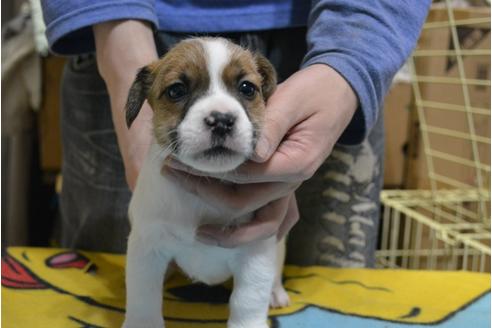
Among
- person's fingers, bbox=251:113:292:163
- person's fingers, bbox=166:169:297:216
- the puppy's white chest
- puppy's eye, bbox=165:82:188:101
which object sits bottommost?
the puppy's white chest

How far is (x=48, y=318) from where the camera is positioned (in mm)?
1125

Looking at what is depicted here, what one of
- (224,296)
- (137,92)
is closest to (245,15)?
(137,92)

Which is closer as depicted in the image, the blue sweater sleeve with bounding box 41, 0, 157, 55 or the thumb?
the thumb

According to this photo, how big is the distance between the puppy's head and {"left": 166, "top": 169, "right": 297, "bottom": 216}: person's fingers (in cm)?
8

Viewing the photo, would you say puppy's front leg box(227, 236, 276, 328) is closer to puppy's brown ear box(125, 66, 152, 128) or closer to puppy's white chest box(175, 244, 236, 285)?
puppy's white chest box(175, 244, 236, 285)

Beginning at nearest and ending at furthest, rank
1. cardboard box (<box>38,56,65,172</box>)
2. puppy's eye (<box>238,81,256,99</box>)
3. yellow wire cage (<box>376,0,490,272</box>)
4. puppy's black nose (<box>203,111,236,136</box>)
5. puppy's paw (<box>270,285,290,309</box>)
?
puppy's black nose (<box>203,111,236,136</box>) < puppy's eye (<box>238,81,256,99</box>) < puppy's paw (<box>270,285,290,309</box>) < yellow wire cage (<box>376,0,490,272</box>) < cardboard box (<box>38,56,65,172</box>)

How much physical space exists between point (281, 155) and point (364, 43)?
29 cm

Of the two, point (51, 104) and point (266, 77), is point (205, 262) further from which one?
point (51, 104)

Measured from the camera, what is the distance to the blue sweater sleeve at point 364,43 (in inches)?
40.6

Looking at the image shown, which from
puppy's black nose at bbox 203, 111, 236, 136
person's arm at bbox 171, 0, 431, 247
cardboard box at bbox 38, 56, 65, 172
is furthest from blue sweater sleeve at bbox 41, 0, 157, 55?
cardboard box at bbox 38, 56, 65, 172

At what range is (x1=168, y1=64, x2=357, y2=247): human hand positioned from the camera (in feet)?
3.00

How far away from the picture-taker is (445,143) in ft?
7.14

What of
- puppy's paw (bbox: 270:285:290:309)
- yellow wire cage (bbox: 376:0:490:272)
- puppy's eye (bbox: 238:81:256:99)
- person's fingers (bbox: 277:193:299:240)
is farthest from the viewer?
yellow wire cage (bbox: 376:0:490:272)

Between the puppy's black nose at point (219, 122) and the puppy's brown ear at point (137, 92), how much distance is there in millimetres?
228
